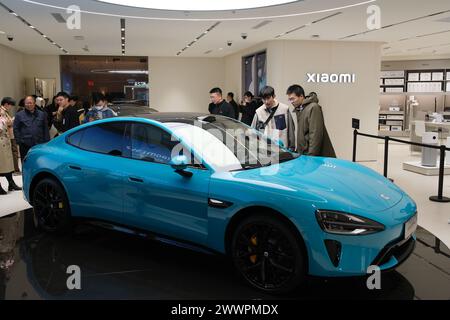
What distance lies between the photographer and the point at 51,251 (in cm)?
384

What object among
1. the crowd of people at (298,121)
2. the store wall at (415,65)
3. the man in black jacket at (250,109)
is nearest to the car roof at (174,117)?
the crowd of people at (298,121)

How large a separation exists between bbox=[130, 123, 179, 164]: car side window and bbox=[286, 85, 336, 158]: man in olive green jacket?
2.08 m

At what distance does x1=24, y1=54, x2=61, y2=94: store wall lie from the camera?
1417 cm

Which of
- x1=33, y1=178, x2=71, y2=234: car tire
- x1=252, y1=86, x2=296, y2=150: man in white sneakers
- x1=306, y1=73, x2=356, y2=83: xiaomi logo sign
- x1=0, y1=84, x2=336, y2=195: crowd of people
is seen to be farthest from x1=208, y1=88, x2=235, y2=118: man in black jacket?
x1=306, y1=73, x2=356, y2=83: xiaomi logo sign

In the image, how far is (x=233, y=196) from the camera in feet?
9.71

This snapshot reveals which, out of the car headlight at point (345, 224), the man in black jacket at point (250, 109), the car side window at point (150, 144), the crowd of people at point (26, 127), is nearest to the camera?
the car headlight at point (345, 224)

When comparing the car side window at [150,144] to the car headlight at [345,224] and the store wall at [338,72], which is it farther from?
the store wall at [338,72]

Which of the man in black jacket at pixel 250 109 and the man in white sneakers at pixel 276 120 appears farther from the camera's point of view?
the man in black jacket at pixel 250 109

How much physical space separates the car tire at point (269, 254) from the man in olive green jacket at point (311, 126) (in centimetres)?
223

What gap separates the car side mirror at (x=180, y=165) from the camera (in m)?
3.07

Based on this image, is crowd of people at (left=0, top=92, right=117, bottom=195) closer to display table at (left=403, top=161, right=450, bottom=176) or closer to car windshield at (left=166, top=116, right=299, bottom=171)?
car windshield at (left=166, top=116, right=299, bottom=171)

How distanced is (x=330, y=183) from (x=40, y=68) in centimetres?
1357

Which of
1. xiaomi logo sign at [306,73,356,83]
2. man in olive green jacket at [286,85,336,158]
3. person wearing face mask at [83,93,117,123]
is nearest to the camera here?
man in olive green jacket at [286,85,336,158]

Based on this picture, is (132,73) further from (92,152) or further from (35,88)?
(92,152)
